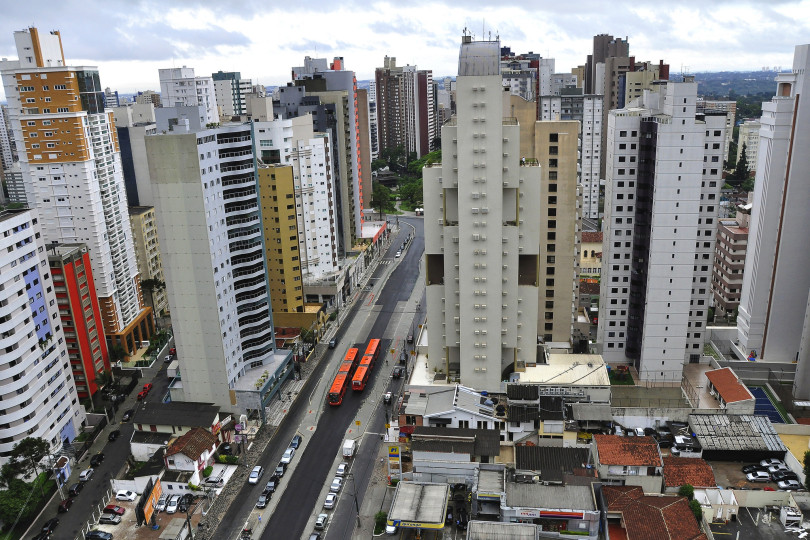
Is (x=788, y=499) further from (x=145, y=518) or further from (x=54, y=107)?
(x=54, y=107)

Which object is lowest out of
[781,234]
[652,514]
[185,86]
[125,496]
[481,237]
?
[125,496]

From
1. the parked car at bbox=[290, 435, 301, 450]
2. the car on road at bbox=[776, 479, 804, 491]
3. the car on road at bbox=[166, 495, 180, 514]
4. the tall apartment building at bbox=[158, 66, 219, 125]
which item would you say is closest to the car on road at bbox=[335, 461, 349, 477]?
the parked car at bbox=[290, 435, 301, 450]

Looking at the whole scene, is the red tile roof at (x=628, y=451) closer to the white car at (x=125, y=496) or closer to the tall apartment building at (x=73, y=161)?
the white car at (x=125, y=496)

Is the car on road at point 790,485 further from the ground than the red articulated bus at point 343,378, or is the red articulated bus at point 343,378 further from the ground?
the red articulated bus at point 343,378

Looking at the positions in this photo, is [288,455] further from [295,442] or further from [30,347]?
[30,347]

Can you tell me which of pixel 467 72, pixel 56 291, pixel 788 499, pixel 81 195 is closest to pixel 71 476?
pixel 56 291

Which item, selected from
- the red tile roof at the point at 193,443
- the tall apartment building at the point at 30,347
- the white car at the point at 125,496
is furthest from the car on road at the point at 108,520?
the tall apartment building at the point at 30,347

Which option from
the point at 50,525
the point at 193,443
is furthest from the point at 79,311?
the point at 50,525
